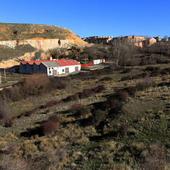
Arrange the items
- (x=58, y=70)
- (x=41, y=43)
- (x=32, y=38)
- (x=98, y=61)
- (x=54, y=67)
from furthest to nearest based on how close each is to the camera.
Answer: (x=32, y=38) < (x=41, y=43) < (x=98, y=61) < (x=58, y=70) < (x=54, y=67)

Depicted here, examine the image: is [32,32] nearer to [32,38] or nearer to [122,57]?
[32,38]

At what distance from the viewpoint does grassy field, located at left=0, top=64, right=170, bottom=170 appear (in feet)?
58.1

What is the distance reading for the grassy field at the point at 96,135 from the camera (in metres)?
17.7

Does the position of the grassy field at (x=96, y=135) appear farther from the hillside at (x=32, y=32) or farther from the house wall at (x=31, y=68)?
the hillside at (x=32, y=32)

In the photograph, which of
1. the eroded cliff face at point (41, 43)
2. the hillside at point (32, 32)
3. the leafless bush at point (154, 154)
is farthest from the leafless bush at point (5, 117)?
the hillside at point (32, 32)

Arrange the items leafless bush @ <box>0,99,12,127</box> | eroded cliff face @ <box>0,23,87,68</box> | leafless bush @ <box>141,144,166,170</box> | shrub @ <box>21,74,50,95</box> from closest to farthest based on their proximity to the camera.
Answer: leafless bush @ <box>141,144,166,170</box> → leafless bush @ <box>0,99,12,127</box> → shrub @ <box>21,74,50,95</box> → eroded cliff face @ <box>0,23,87,68</box>

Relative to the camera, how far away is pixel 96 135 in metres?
23.3

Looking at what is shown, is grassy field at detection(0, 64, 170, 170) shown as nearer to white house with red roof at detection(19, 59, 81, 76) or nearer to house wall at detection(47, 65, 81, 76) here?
house wall at detection(47, 65, 81, 76)

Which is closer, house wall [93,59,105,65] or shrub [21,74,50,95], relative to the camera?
shrub [21,74,50,95]

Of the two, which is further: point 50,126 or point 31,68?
point 31,68

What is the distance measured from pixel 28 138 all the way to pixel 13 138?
36.1 inches

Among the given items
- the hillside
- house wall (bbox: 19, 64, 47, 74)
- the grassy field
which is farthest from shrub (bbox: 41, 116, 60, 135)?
the hillside

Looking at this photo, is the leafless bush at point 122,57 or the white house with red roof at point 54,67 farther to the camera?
the leafless bush at point 122,57

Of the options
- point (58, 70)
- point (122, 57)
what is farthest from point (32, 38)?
point (58, 70)
